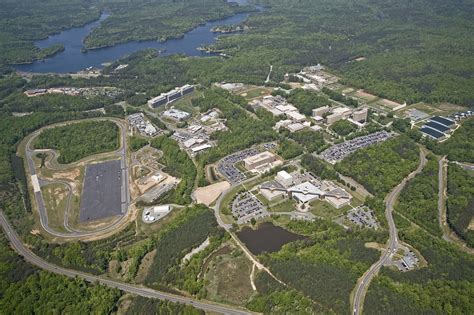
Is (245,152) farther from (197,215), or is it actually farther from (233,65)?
(233,65)

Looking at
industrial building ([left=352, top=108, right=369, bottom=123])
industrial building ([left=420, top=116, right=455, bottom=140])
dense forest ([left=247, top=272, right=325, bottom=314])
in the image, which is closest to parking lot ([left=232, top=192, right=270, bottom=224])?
dense forest ([left=247, top=272, right=325, bottom=314])

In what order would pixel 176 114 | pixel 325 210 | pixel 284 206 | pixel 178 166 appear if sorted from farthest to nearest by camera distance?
1. pixel 176 114
2. pixel 178 166
3. pixel 284 206
4. pixel 325 210

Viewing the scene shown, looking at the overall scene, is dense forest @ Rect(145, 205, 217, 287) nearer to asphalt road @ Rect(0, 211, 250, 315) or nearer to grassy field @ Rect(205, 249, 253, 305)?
asphalt road @ Rect(0, 211, 250, 315)

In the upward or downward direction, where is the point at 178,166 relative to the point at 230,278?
downward

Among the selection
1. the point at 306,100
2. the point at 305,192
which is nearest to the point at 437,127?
the point at 306,100

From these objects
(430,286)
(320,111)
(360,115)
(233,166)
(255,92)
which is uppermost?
(430,286)

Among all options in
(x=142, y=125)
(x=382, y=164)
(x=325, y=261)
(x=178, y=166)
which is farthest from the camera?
(x=142, y=125)

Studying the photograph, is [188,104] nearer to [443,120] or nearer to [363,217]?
[363,217]
